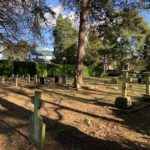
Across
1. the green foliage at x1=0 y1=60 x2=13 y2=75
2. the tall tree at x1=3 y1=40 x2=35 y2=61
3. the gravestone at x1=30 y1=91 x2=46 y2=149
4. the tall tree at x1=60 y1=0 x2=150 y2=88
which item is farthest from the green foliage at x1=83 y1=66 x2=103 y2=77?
the gravestone at x1=30 y1=91 x2=46 y2=149

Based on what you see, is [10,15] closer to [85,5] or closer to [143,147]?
[85,5]

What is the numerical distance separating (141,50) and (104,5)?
50.5 meters

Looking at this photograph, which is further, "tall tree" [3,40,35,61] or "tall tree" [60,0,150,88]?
"tall tree" [3,40,35,61]

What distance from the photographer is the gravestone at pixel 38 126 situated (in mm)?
7496

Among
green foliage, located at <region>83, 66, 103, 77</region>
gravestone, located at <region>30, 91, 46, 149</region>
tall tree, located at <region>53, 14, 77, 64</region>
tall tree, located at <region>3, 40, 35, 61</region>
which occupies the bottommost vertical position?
gravestone, located at <region>30, 91, 46, 149</region>

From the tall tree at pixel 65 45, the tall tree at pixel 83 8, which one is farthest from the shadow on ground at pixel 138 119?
the tall tree at pixel 65 45

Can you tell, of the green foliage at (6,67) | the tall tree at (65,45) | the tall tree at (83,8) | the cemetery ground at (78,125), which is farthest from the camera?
the tall tree at (65,45)

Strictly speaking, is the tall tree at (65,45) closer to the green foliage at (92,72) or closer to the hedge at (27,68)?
the green foliage at (92,72)

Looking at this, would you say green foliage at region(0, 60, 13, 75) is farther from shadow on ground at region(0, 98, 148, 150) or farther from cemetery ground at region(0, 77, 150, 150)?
shadow on ground at region(0, 98, 148, 150)

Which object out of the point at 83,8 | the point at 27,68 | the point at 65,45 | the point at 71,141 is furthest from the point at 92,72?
the point at 71,141

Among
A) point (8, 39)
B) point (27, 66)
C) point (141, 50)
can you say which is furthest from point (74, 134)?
point (141, 50)

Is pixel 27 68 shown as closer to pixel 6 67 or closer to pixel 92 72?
pixel 6 67

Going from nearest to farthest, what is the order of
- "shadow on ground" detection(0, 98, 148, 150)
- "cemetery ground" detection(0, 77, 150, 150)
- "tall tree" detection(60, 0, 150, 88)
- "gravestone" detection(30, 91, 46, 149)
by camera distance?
"gravestone" detection(30, 91, 46, 149), "shadow on ground" detection(0, 98, 148, 150), "cemetery ground" detection(0, 77, 150, 150), "tall tree" detection(60, 0, 150, 88)

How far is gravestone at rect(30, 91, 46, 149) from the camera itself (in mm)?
7496
